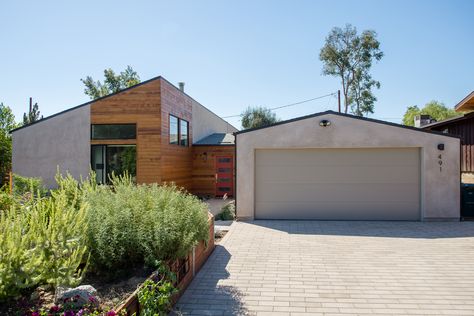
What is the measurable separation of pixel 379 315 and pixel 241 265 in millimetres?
2421

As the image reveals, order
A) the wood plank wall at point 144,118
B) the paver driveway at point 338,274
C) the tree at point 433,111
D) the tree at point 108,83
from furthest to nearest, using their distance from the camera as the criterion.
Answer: the tree at point 433,111, the tree at point 108,83, the wood plank wall at point 144,118, the paver driveway at point 338,274

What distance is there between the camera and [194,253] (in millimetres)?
5184

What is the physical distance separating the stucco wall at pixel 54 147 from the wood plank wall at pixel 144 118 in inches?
51.5

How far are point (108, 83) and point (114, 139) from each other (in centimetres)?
2133

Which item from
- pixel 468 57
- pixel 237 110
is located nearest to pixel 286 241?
pixel 468 57

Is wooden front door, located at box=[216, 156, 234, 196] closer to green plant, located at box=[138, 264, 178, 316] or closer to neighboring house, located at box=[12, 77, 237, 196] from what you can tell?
neighboring house, located at box=[12, 77, 237, 196]

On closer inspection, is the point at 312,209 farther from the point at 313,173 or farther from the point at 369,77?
the point at 369,77

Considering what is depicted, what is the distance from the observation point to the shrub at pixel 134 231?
388cm

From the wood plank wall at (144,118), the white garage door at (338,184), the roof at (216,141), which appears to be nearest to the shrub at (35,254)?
the white garage door at (338,184)

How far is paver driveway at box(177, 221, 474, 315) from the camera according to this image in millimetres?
4105

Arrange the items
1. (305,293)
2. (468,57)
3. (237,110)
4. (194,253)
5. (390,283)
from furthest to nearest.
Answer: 1. (237,110)
2. (468,57)
3. (194,253)
4. (390,283)
5. (305,293)

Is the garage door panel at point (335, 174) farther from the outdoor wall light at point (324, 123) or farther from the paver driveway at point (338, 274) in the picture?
the paver driveway at point (338, 274)

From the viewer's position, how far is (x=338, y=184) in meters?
9.74

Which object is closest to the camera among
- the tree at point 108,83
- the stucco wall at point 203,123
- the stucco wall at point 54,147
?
the stucco wall at point 54,147
